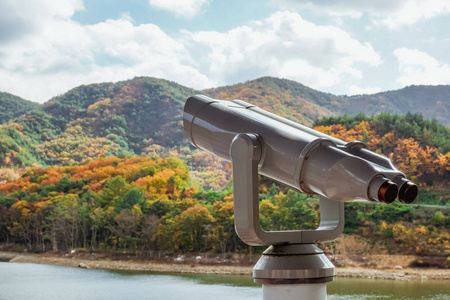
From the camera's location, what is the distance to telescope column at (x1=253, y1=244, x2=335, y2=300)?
1907mm

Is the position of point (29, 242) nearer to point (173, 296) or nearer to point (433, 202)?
point (173, 296)

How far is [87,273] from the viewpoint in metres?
33.6

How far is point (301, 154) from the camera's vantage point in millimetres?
1910

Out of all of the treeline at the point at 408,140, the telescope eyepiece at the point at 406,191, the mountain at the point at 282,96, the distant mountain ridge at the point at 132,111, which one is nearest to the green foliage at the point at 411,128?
the treeline at the point at 408,140

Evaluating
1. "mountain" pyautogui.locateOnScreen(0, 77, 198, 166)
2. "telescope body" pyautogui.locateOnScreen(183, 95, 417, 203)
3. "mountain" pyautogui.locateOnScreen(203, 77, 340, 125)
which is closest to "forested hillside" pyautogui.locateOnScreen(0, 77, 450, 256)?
"mountain" pyautogui.locateOnScreen(0, 77, 198, 166)

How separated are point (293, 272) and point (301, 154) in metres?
0.36

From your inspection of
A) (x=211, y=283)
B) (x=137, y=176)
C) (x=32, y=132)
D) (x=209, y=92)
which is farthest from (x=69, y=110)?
(x=211, y=283)

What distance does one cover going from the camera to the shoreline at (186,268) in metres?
30.4

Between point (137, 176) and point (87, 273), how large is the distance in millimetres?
15357

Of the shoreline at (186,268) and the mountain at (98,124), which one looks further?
the mountain at (98,124)

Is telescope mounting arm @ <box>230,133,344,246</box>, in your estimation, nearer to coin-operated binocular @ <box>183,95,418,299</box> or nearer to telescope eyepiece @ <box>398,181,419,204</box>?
coin-operated binocular @ <box>183,95,418,299</box>

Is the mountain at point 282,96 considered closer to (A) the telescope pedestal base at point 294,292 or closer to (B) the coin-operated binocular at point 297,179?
(B) the coin-operated binocular at point 297,179

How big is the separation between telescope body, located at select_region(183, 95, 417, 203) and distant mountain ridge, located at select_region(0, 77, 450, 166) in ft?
216

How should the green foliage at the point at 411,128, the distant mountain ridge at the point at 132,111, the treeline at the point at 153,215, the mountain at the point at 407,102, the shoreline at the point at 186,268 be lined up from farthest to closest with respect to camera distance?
the mountain at the point at 407,102, the distant mountain ridge at the point at 132,111, the green foliage at the point at 411,128, the treeline at the point at 153,215, the shoreline at the point at 186,268
